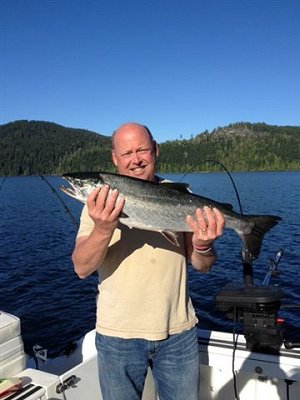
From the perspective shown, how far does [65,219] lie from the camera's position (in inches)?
1399

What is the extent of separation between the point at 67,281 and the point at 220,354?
12.9 m

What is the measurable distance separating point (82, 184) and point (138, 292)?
1162 millimetres

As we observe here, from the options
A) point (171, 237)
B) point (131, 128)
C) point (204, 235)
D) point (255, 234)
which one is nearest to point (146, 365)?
point (171, 237)

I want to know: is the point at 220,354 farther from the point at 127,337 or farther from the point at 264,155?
the point at 264,155

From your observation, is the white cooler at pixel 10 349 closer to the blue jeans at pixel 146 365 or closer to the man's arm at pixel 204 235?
the blue jeans at pixel 146 365

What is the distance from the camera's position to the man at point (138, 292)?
3.13m

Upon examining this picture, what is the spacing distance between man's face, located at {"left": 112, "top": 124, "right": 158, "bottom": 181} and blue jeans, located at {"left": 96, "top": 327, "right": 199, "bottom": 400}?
4.66ft

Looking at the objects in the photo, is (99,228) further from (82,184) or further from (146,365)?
(146,365)

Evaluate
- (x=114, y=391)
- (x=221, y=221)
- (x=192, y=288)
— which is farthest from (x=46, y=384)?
(x=192, y=288)

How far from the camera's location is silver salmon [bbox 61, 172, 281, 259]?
343 centimetres

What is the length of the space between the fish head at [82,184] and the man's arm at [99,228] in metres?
0.44

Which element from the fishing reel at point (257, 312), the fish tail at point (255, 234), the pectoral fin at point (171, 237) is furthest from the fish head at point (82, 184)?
the fishing reel at point (257, 312)

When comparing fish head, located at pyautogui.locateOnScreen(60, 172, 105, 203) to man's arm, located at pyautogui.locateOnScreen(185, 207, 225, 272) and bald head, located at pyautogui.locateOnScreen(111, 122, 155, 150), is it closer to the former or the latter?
bald head, located at pyautogui.locateOnScreen(111, 122, 155, 150)

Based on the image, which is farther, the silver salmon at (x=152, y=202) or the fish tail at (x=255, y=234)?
the fish tail at (x=255, y=234)
